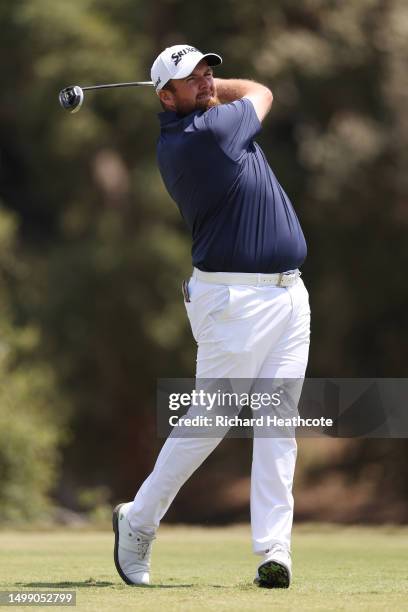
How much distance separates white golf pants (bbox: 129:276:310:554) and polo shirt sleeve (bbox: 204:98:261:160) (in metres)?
0.53

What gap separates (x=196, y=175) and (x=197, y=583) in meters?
1.58

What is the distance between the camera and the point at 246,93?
5.21 metres

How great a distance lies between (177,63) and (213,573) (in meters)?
2.12

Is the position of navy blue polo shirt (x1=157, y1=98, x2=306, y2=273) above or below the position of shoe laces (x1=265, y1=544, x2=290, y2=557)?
above

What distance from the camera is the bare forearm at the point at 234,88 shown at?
206 inches

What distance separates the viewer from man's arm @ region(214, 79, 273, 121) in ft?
16.8

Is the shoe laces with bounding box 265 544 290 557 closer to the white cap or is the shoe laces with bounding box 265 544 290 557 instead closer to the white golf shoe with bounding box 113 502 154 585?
the white golf shoe with bounding box 113 502 154 585

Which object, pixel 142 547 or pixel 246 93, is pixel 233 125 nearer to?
pixel 246 93

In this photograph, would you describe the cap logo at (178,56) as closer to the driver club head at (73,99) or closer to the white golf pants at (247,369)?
the driver club head at (73,99)

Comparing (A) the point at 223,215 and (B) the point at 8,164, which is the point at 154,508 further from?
(B) the point at 8,164

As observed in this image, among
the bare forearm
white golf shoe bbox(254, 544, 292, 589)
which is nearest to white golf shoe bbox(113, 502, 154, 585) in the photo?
white golf shoe bbox(254, 544, 292, 589)

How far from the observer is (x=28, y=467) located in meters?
11.2

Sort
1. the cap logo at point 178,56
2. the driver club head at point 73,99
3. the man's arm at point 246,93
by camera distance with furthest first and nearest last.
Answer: the driver club head at point 73,99 < the man's arm at point 246,93 < the cap logo at point 178,56

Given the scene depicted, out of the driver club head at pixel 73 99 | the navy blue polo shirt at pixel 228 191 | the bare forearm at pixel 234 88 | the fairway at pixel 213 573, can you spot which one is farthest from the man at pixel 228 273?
the driver club head at pixel 73 99
